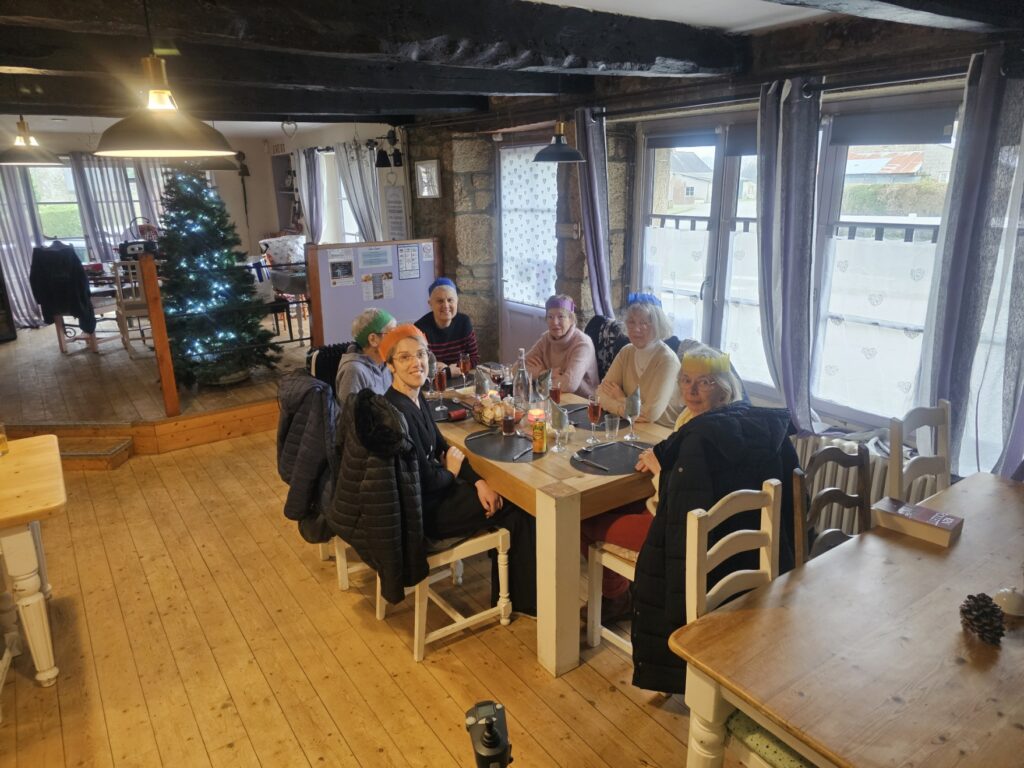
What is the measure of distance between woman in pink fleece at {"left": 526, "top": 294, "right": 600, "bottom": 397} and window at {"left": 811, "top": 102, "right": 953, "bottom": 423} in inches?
45.9

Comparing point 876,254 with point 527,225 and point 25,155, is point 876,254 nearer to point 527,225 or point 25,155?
point 527,225

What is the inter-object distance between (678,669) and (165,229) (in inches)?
193

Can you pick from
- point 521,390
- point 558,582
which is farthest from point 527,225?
point 558,582

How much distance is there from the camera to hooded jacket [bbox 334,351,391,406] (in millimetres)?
3021

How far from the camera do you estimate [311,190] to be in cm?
909

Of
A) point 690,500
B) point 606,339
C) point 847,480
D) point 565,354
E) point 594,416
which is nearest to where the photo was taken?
point 690,500

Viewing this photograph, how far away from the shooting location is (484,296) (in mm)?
5949

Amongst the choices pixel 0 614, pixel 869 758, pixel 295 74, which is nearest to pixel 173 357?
pixel 295 74

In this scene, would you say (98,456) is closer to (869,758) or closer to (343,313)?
(343,313)

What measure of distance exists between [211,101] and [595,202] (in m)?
2.81

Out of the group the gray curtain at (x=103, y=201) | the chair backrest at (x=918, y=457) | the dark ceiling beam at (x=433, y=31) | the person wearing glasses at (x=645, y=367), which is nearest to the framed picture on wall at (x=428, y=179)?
the dark ceiling beam at (x=433, y=31)

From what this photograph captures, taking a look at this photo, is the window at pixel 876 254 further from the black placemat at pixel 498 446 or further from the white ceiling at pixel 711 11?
the black placemat at pixel 498 446

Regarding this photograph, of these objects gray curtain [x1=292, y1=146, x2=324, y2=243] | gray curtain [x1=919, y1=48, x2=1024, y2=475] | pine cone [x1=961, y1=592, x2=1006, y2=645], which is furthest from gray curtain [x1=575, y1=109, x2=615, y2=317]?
gray curtain [x1=292, y1=146, x2=324, y2=243]

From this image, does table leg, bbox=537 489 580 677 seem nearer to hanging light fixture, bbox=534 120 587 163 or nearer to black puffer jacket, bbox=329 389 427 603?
black puffer jacket, bbox=329 389 427 603
